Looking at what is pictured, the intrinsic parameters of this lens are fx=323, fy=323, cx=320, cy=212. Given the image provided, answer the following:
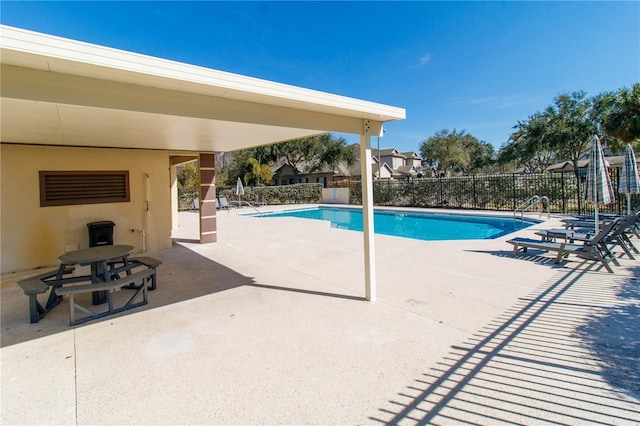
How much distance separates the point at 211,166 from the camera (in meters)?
9.57

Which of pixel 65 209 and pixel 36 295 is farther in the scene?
pixel 65 209

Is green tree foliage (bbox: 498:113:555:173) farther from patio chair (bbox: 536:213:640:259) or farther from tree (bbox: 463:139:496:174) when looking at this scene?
patio chair (bbox: 536:213:640:259)

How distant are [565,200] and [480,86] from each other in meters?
16.6

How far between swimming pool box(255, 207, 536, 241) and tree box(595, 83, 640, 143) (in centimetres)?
634

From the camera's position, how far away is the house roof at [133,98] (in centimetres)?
233

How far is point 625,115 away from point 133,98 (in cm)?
1948

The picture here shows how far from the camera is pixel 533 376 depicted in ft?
8.84

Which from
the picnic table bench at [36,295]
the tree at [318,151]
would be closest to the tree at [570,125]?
the tree at [318,151]

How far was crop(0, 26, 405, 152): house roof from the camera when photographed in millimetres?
2334

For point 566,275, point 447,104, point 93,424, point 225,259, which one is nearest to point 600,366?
point 566,275

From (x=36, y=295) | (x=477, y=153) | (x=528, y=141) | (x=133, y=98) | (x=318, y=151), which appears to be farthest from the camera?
(x=477, y=153)

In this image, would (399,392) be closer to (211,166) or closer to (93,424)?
(93,424)

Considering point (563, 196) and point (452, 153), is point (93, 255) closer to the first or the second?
point (563, 196)

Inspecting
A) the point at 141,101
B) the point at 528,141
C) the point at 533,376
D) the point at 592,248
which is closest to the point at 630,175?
the point at 592,248
